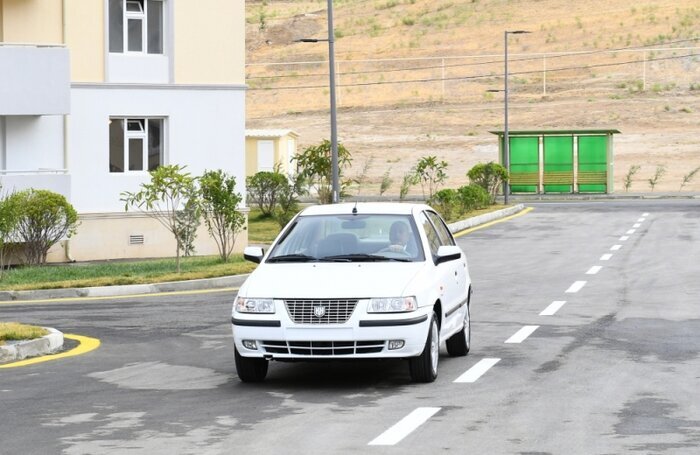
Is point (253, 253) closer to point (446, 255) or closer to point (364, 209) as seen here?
point (364, 209)

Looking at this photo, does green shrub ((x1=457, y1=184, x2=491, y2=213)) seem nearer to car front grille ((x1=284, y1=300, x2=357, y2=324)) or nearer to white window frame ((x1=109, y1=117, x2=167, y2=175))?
white window frame ((x1=109, y1=117, x2=167, y2=175))

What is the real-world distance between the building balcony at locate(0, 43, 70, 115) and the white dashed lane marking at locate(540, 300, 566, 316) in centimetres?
1449

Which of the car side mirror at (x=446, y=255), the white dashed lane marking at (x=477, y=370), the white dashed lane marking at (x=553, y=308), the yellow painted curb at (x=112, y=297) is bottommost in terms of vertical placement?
the white dashed lane marking at (x=477, y=370)

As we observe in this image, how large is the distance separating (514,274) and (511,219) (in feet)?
64.2

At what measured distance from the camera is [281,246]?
1339 centimetres

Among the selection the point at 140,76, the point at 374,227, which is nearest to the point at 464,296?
the point at 374,227

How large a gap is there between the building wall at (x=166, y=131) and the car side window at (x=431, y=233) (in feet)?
62.3

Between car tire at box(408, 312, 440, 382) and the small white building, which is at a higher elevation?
the small white building

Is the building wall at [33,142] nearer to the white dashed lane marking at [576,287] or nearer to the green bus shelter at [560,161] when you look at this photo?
the white dashed lane marking at [576,287]

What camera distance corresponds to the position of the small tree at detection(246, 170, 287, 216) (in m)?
45.3

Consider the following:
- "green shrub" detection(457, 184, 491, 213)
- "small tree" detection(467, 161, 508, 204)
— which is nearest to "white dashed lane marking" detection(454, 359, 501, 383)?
"green shrub" detection(457, 184, 491, 213)

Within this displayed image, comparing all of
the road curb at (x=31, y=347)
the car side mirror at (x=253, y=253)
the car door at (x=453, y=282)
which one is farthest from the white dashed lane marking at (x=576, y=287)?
the car side mirror at (x=253, y=253)

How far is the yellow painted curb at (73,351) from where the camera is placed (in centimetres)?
1447

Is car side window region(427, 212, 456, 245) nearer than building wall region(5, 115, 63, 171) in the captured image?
Yes
